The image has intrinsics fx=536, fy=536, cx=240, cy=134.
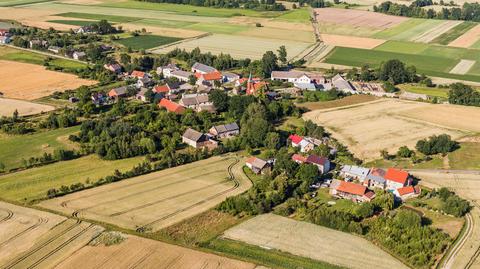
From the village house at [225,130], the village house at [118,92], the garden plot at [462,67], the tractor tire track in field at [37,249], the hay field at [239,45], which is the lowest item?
the tractor tire track in field at [37,249]

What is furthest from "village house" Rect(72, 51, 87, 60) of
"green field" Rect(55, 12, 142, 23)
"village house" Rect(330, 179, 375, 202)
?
"village house" Rect(330, 179, 375, 202)

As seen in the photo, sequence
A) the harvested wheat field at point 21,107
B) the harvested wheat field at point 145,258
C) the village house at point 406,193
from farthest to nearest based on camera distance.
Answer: the harvested wheat field at point 21,107
the village house at point 406,193
the harvested wheat field at point 145,258

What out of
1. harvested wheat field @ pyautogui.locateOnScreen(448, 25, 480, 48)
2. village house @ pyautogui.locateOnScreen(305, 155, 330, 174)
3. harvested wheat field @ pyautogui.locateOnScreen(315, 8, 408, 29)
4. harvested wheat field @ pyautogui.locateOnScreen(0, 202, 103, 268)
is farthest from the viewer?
harvested wheat field @ pyautogui.locateOnScreen(315, 8, 408, 29)

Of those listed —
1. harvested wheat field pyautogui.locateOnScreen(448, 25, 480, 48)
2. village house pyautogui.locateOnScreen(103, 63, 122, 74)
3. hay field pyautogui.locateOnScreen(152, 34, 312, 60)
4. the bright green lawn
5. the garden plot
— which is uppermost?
the bright green lawn

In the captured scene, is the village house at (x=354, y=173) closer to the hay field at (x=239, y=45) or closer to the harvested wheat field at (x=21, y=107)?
the harvested wheat field at (x=21, y=107)

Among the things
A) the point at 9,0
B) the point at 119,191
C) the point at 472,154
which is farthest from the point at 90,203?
the point at 9,0

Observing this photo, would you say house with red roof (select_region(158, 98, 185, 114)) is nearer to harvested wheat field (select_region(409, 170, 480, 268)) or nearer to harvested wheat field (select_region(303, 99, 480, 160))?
harvested wheat field (select_region(303, 99, 480, 160))

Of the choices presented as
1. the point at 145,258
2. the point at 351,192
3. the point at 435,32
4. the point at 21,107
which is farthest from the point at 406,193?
the point at 435,32

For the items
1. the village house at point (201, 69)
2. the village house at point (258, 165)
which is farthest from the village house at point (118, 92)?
the village house at point (258, 165)
